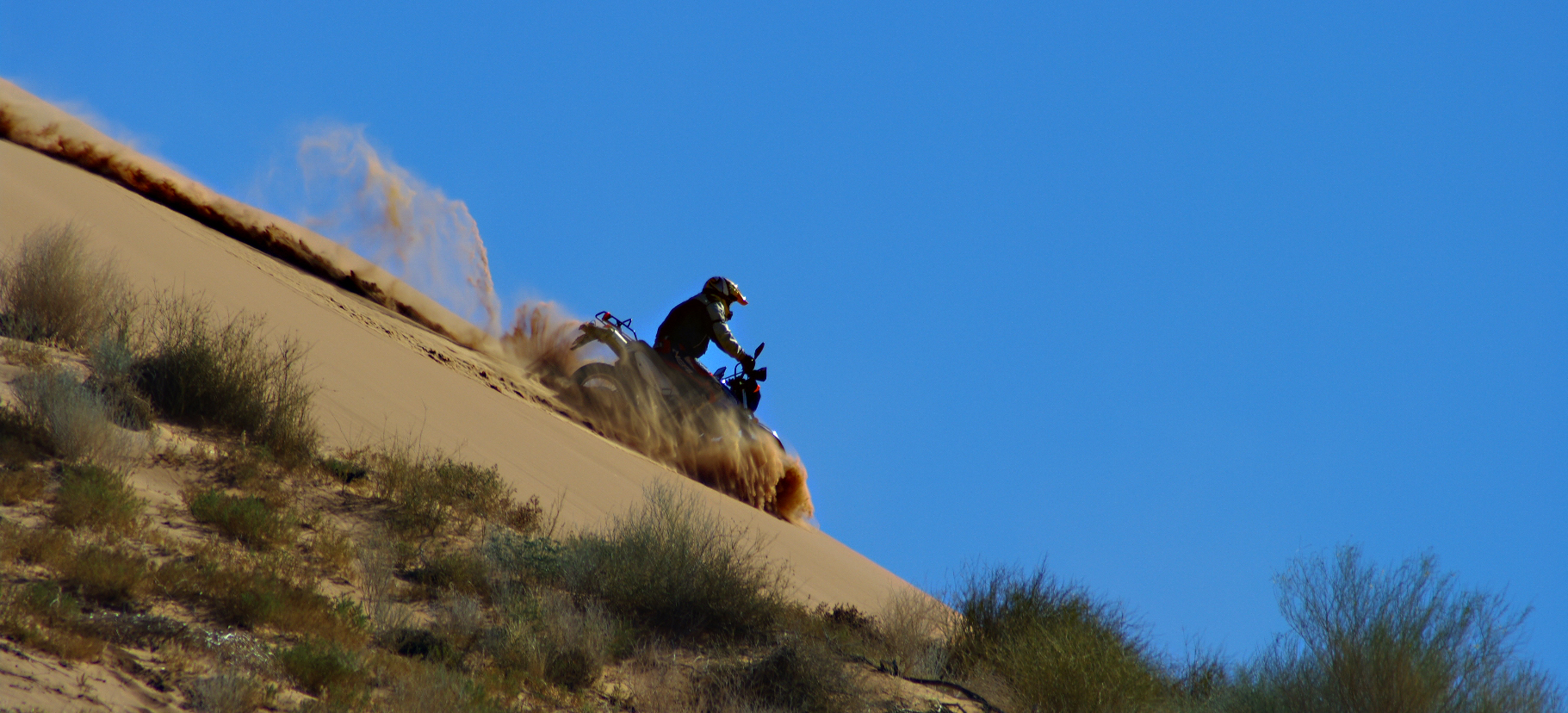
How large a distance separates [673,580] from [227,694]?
3170 mm

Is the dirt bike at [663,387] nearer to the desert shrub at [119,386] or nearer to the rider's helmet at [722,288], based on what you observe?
the rider's helmet at [722,288]

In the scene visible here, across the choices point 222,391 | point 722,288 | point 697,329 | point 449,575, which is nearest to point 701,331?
point 697,329

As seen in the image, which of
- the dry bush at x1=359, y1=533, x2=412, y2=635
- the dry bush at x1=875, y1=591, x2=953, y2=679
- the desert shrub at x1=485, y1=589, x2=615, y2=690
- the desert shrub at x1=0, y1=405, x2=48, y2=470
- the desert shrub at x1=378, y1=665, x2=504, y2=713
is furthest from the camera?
the dry bush at x1=875, y1=591, x2=953, y2=679

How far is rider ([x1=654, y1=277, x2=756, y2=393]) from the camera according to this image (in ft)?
44.3

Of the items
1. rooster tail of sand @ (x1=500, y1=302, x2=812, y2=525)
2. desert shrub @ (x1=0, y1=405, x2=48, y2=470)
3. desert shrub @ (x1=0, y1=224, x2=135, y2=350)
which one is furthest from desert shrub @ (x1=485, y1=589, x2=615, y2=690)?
rooster tail of sand @ (x1=500, y1=302, x2=812, y2=525)

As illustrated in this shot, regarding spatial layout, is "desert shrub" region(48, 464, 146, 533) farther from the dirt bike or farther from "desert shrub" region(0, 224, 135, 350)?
the dirt bike

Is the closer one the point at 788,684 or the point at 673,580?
the point at 788,684

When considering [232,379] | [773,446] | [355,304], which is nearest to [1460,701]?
[232,379]

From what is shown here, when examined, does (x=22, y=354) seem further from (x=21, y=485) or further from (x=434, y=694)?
(x=434, y=694)

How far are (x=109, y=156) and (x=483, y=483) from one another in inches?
397

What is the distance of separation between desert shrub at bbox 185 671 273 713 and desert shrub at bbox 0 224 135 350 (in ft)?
12.9

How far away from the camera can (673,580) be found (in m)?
7.35

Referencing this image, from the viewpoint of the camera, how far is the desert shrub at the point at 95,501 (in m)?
5.54

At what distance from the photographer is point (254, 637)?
17.1 ft
